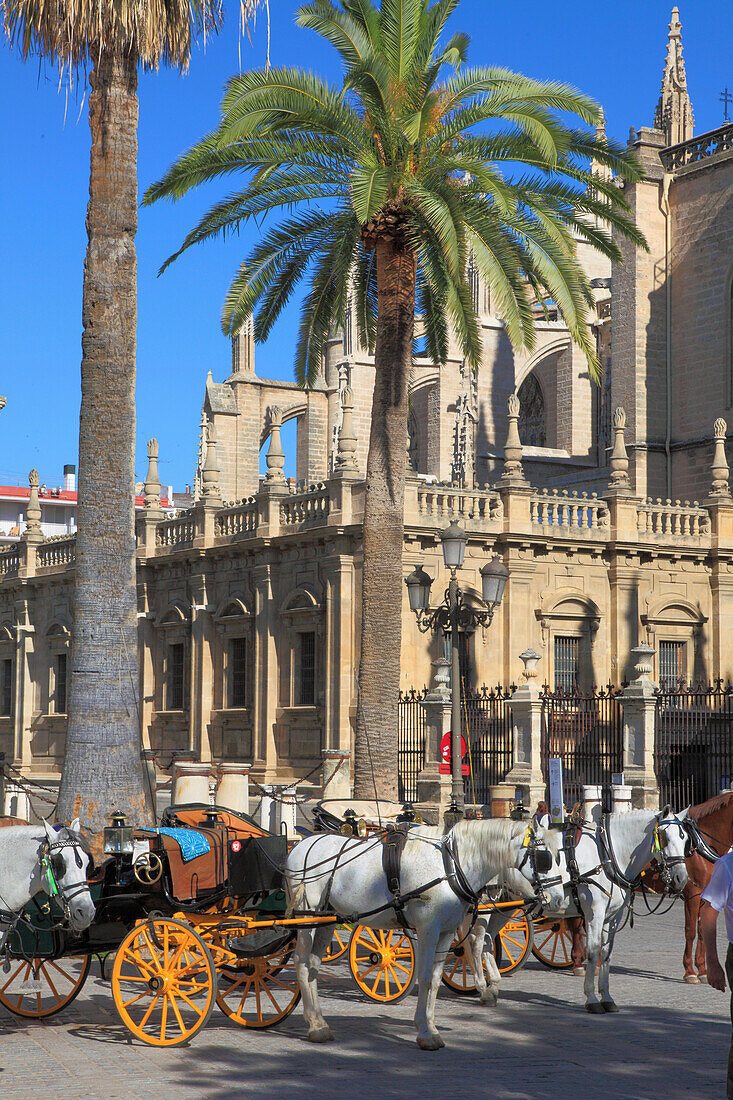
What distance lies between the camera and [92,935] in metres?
9.23

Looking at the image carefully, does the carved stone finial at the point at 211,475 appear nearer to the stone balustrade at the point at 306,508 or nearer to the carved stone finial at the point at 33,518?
the stone balustrade at the point at 306,508

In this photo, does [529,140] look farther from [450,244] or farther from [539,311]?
[539,311]

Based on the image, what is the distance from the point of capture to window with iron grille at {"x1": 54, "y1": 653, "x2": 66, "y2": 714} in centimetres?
3500

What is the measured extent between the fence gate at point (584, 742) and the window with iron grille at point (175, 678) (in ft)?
39.1

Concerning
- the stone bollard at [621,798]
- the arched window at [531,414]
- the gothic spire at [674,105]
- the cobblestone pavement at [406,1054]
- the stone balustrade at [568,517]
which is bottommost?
the cobblestone pavement at [406,1054]

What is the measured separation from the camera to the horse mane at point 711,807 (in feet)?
35.4

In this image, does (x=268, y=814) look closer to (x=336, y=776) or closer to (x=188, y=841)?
(x=336, y=776)

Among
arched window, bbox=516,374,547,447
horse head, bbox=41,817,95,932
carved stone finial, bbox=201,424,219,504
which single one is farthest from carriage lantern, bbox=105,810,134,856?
arched window, bbox=516,374,547,447

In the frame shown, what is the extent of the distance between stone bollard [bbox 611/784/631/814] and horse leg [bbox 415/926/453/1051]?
757 centimetres

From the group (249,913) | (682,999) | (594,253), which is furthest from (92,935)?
(594,253)

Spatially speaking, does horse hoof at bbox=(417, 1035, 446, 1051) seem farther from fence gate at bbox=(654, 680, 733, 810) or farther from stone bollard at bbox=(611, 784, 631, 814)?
fence gate at bbox=(654, 680, 733, 810)

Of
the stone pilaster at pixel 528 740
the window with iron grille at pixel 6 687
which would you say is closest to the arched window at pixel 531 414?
the window with iron grille at pixel 6 687

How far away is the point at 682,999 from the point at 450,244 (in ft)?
27.3

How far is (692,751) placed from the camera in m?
20.7
